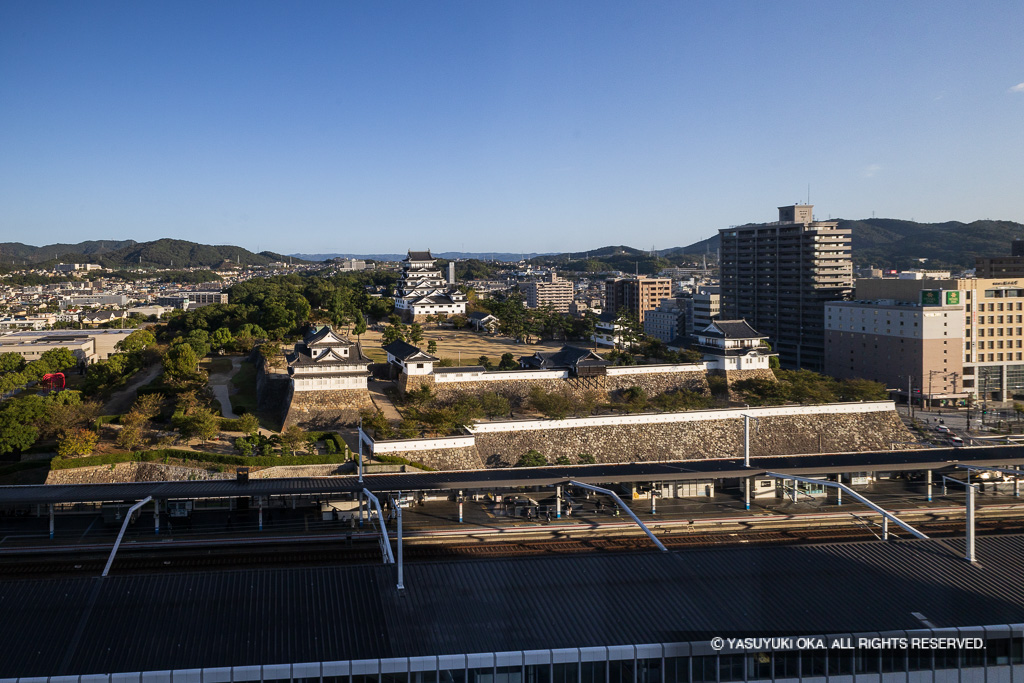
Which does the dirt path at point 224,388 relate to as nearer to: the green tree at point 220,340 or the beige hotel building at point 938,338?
the green tree at point 220,340

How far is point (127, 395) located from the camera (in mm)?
27391

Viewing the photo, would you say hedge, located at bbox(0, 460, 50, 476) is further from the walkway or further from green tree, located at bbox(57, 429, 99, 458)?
the walkway

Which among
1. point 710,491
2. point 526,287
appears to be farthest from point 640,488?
point 526,287

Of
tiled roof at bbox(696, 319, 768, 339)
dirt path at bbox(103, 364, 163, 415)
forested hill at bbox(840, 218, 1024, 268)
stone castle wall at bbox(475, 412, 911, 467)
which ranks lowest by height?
stone castle wall at bbox(475, 412, 911, 467)

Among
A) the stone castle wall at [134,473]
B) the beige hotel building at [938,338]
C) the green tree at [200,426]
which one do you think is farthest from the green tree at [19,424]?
the beige hotel building at [938,338]

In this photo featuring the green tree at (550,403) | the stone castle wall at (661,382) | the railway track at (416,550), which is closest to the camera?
the railway track at (416,550)

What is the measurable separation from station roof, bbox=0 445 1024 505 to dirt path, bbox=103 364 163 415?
10.8 meters

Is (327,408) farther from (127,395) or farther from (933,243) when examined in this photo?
(933,243)

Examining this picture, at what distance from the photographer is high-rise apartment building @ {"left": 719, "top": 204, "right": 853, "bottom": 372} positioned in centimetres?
4556

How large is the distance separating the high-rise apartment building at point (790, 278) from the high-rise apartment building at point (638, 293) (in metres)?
18.5

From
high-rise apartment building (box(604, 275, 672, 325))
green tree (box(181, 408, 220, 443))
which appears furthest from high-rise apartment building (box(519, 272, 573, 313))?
green tree (box(181, 408, 220, 443))

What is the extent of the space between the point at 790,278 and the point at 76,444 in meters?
40.7

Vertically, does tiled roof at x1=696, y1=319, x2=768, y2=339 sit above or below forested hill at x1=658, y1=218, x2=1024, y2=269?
below

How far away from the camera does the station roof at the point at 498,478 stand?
46.4 ft
